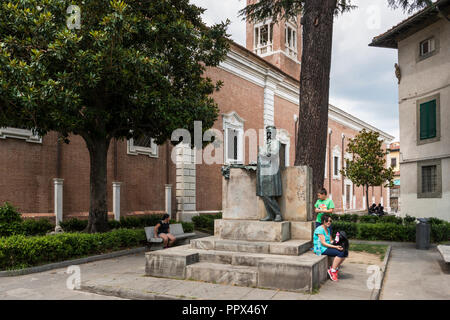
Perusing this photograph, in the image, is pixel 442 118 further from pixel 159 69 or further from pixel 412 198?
pixel 159 69

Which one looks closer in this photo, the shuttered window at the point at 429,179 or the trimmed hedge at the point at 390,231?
the trimmed hedge at the point at 390,231

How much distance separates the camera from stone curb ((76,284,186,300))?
5.89 meters

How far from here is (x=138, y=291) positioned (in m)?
6.15

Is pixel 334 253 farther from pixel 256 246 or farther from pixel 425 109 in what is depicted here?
pixel 425 109

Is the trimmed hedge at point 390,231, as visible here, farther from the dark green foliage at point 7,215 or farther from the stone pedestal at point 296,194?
the dark green foliage at point 7,215

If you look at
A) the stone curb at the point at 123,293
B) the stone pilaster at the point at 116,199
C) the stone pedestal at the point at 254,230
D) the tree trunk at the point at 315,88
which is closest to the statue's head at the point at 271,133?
the stone pedestal at the point at 254,230

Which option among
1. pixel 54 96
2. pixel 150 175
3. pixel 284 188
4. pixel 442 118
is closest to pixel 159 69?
pixel 54 96

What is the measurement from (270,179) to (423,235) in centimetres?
736

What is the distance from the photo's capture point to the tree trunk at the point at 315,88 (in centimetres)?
1177

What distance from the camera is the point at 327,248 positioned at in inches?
281

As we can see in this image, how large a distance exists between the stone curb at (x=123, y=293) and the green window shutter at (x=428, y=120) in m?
15.8

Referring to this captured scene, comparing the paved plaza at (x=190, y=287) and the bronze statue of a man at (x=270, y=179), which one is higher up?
the bronze statue of a man at (x=270, y=179)

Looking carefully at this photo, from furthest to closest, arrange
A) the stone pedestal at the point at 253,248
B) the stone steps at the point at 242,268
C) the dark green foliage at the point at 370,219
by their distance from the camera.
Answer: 1. the dark green foliage at the point at 370,219
2. the stone pedestal at the point at 253,248
3. the stone steps at the point at 242,268

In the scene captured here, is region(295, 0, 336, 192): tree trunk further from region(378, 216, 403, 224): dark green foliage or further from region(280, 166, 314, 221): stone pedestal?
region(378, 216, 403, 224): dark green foliage
